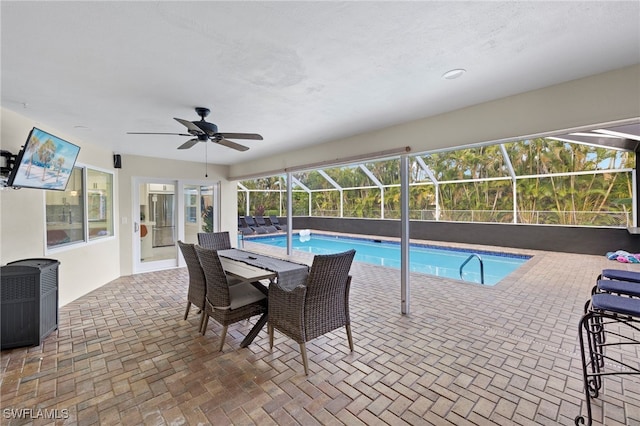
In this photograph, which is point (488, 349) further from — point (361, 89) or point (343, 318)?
point (361, 89)

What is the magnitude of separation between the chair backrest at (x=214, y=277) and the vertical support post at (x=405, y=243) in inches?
90.0

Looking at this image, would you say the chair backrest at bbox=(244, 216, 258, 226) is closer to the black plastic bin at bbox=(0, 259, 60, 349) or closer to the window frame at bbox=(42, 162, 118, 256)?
the window frame at bbox=(42, 162, 118, 256)

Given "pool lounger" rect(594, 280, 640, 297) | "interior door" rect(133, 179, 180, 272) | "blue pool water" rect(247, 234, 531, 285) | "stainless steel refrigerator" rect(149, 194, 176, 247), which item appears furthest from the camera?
"blue pool water" rect(247, 234, 531, 285)

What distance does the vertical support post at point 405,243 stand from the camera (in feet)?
12.6

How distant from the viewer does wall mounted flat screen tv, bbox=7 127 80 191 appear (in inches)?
115

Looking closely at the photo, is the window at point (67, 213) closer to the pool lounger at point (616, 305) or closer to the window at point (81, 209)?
the window at point (81, 209)

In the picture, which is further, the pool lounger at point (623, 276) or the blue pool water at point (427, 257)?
the blue pool water at point (427, 257)

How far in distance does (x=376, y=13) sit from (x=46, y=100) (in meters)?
3.42

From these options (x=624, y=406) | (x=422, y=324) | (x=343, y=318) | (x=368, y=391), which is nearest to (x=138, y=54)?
(x=343, y=318)

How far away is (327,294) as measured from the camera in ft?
8.63

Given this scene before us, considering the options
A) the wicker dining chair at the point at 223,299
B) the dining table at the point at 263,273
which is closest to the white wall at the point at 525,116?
the dining table at the point at 263,273

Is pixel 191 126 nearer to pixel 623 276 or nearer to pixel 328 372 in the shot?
pixel 328 372

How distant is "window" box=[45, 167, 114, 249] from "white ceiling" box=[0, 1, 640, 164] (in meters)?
1.37

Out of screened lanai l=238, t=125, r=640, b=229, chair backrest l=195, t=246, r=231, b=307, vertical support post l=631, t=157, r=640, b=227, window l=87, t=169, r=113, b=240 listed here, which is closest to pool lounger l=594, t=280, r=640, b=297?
chair backrest l=195, t=246, r=231, b=307
